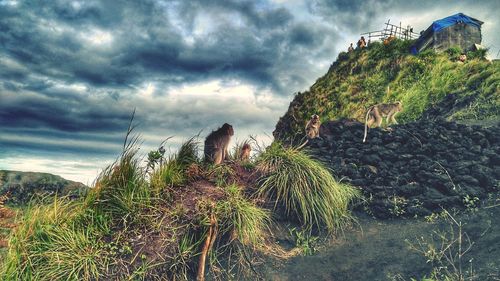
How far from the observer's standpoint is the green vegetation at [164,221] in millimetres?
6527

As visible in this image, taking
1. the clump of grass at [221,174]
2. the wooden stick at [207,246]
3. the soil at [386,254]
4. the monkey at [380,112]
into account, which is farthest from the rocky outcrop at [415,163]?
the wooden stick at [207,246]

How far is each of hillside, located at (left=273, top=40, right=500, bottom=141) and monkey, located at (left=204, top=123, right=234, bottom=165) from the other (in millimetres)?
3048

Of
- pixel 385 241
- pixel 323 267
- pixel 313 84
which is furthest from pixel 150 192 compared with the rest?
pixel 313 84

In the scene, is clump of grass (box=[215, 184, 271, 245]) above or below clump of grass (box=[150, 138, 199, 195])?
below

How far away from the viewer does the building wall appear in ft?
100

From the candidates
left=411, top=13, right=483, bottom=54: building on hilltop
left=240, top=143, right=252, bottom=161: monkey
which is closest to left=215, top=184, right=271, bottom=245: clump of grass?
left=240, top=143, right=252, bottom=161: monkey

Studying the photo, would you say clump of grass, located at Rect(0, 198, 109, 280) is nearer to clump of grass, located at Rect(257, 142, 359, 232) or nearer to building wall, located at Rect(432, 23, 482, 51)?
clump of grass, located at Rect(257, 142, 359, 232)

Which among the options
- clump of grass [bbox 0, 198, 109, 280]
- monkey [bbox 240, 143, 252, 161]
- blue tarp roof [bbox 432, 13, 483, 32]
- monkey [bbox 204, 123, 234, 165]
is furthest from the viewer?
blue tarp roof [bbox 432, 13, 483, 32]

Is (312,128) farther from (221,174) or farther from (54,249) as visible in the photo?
(54,249)

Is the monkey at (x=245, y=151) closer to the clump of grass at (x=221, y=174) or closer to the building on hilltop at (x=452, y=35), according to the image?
the clump of grass at (x=221, y=174)

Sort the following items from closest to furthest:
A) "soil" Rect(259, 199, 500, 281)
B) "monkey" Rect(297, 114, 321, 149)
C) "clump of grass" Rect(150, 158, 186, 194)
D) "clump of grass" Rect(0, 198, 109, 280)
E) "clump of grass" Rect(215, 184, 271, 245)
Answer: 1. "clump of grass" Rect(0, 198, 109, 280)
2. "soil" Rect(259, 199, 500, 281)
3. "clump of grass" Rect(215, 184, 271, 245)
4. "clump of grass" Rect(150, 158, 186, 194)
5. "monkey" Rect(297, 114, 321, 149)

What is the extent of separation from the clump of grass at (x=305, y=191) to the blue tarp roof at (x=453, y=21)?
85.8 feet

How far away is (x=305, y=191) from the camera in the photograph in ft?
26.5

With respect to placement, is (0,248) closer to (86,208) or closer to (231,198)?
(86,208)
